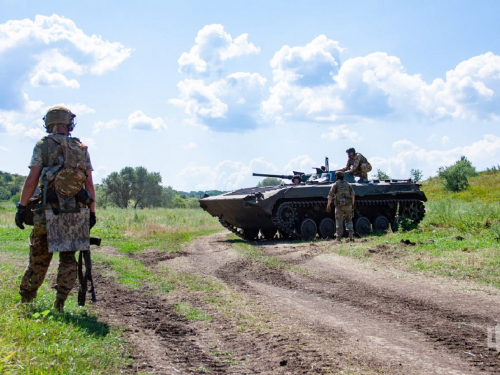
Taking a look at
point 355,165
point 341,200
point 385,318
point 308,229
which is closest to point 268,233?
point 308,229

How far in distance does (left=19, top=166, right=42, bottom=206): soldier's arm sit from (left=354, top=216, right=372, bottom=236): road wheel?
14115 millimetres

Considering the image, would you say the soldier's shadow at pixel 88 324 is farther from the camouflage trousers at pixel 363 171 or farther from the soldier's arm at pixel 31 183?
the camouflage trousers at pixel 363 171

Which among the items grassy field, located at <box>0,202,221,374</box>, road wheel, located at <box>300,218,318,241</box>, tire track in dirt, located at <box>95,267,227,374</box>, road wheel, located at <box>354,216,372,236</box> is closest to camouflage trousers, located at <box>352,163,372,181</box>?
road wheel, located at <box>354,216,372,236</box>

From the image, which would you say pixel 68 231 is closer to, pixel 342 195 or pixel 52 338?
pixel 52 338

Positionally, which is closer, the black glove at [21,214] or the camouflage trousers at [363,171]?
the black glove at [21,214]

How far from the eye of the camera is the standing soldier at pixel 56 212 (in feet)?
17.4

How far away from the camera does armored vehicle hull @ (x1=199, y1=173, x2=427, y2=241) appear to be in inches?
648

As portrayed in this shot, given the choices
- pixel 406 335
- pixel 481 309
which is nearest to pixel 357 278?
pixel 481 309

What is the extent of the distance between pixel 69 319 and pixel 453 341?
3463 mm

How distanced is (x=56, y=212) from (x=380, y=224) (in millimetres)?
15193

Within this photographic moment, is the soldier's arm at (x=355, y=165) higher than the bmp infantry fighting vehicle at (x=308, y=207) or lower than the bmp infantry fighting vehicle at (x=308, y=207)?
higher

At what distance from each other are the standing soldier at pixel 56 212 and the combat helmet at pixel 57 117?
0.14 meters

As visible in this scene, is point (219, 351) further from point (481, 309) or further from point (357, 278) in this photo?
point (357, 278)

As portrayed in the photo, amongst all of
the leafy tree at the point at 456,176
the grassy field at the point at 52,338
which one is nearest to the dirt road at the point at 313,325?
the grassy field at the point at 52,338
